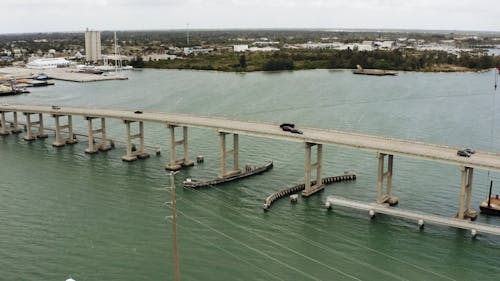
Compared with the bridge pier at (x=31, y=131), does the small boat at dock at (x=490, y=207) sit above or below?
below

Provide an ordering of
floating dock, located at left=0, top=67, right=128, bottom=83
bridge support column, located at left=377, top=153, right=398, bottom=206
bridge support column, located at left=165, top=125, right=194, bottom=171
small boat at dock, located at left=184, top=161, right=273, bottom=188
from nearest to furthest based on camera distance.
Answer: bridge support column, located at left=377, top=153, right=398, bottom=206 < small boat at dock, located at left=184, top=161, right=273, bottom=188 < bridge support column, located at left=165, top=125, right=194, bottom=171 < floating dock, located at left=0, top=67, right=128, bottom=83

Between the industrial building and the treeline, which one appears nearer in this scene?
the treeline

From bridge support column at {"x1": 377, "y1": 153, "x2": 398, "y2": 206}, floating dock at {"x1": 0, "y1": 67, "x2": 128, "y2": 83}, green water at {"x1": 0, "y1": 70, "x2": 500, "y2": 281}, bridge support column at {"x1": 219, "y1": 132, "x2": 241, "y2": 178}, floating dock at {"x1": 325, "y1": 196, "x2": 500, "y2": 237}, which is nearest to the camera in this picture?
green water at {"x1": 0, "y1": 70, "x2": 500, "y2": 281}

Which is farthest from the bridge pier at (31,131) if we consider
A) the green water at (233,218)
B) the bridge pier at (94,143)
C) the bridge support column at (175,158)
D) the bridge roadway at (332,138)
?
the bridge support column at (175,158)

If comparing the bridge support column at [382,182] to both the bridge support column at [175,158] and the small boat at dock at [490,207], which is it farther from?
the bridge support column at [175,158]

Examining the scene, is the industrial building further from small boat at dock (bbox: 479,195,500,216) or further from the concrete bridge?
small boat at dock (bbox: 479,195,500,216)

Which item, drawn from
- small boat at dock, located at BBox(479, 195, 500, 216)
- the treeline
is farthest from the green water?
the treeline

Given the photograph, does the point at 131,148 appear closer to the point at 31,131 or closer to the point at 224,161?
the point at 224,161
